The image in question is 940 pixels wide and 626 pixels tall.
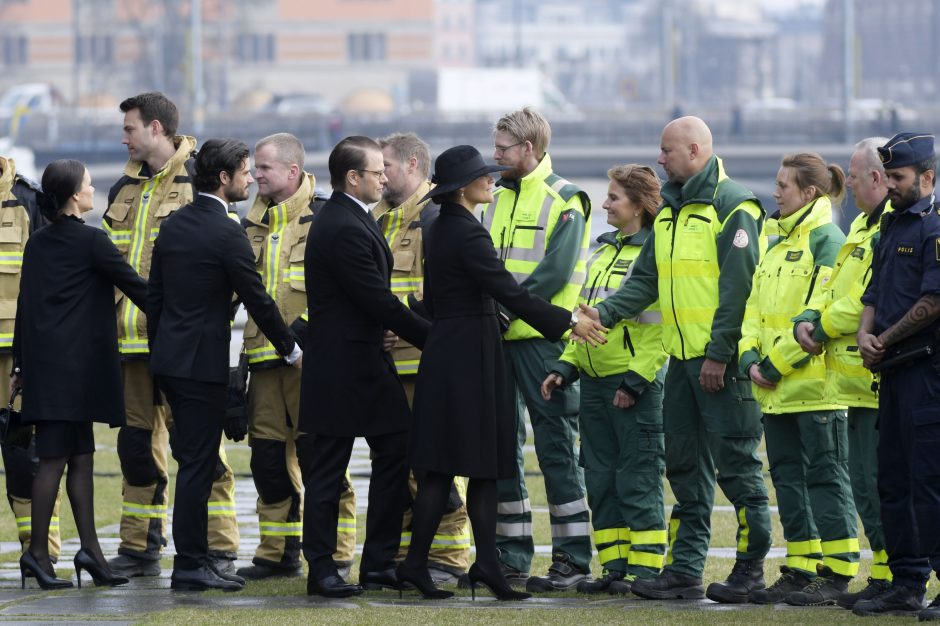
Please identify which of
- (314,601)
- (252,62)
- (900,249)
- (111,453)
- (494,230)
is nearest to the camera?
(900,249)

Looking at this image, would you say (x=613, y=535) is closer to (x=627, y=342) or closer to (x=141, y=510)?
(x=627, y=342)

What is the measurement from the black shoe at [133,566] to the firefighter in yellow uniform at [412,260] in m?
1.40

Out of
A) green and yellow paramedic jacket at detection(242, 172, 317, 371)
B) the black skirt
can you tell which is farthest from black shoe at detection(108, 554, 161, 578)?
green and yellow paramedic jacket at detection(242, 172, 317, 371)

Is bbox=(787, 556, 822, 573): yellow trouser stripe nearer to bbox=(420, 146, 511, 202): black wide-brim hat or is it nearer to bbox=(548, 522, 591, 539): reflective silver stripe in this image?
bbox=(548, 522, 591, 539): reflective silver stripe

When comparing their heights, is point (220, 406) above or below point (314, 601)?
above

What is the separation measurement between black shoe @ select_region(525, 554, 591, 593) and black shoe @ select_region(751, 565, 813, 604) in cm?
92

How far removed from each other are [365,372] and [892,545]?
2567 mm

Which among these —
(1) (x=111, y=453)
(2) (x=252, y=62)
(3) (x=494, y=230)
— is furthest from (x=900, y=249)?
(2) (x=252, y=62)

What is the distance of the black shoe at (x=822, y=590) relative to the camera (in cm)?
828

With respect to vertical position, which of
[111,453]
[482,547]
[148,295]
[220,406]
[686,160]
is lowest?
[111,453]

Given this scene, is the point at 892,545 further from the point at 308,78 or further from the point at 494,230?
the point at 308,78

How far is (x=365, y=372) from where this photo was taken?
8.56 m

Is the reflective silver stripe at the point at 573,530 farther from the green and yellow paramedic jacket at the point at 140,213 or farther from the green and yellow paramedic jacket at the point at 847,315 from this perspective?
the green and yellow paramedic jacket at the point at 140,213

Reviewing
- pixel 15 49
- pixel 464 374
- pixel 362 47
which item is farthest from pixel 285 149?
pixel 15 49
